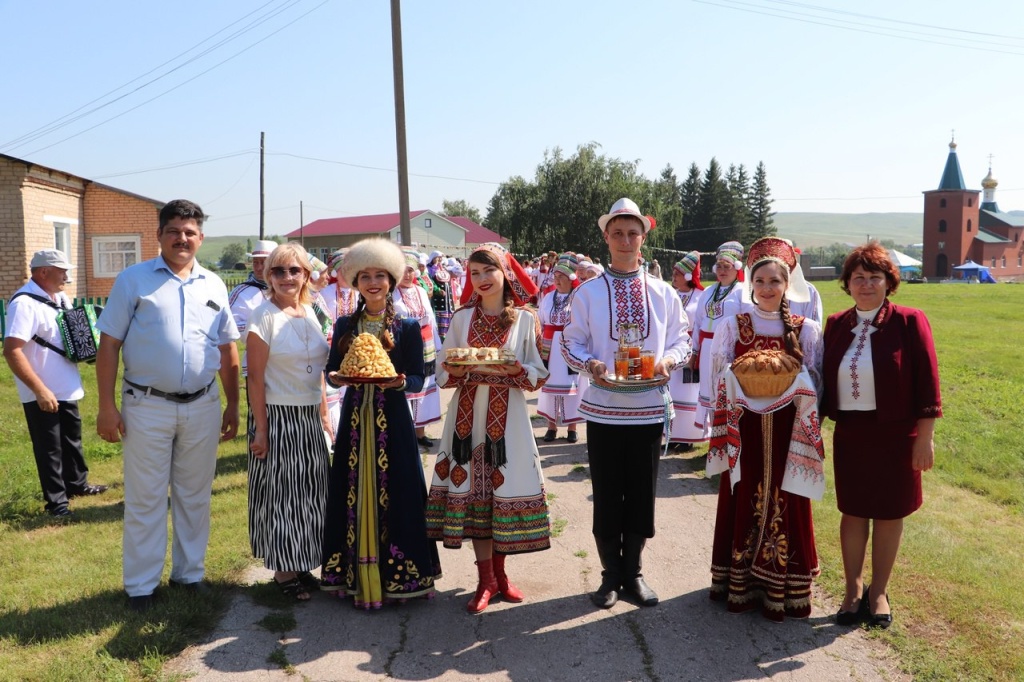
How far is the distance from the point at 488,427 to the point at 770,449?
1523mm

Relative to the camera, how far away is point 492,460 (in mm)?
4363

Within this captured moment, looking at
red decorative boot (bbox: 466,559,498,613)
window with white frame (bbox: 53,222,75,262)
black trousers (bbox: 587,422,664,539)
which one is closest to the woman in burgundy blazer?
black trousers (bbox: 587,422,664,539)

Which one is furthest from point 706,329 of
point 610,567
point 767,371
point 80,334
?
point 80,334

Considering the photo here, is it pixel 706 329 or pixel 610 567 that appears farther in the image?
pixel 706 329

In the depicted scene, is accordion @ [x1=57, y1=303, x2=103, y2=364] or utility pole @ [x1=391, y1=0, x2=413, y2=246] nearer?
accordion @ [x1=57, y1=303, x2=103, y2=364]

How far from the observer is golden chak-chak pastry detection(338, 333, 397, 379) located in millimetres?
4129

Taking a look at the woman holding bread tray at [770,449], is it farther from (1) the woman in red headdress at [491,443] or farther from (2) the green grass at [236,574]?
(1) the woman in red headdress at [491,443]

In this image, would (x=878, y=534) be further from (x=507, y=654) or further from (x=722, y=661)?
(x=507, y=654)

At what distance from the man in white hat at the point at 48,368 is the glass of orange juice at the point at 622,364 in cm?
437

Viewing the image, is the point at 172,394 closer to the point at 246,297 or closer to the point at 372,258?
the point at 372,258

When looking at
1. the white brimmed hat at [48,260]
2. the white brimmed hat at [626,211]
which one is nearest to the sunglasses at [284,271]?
the white brimmed hat at [626,211]

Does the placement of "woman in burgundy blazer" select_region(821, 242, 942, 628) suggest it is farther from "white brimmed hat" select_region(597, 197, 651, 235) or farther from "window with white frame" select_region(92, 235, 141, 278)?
"window with white frame" select_region(92, 235, 141, 278)

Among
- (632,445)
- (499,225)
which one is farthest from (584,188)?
(632,445)

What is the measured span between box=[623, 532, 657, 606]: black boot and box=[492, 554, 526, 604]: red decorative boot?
Result: 627 mm
